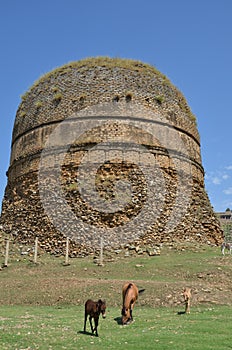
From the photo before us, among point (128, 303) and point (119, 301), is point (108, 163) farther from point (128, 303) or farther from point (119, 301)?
point (128, 303)

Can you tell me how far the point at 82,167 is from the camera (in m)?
25.7

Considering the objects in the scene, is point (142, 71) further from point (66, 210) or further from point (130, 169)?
point (66, 210)

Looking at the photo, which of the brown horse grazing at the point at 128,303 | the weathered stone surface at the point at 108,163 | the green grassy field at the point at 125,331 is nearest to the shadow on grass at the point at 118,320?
the green grassy field at the point at 125,331

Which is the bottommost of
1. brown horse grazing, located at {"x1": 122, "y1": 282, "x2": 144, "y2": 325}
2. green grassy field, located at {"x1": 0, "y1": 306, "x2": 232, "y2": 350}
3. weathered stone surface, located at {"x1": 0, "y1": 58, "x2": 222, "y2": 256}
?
green grassy field, located at {"x1": 0, "y1": 306, "x2": 232, "y2": 350}

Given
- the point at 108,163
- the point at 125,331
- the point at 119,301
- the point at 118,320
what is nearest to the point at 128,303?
the point at 118,320

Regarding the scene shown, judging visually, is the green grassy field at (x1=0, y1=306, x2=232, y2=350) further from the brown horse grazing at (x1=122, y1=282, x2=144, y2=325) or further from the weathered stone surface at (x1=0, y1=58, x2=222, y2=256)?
the weathered stone surface at (x1=0, y1=58, x2=222, y2=256)

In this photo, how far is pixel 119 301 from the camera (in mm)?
13898

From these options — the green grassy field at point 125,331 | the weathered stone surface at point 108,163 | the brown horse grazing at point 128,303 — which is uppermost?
the weathered stone surface at point 108,163

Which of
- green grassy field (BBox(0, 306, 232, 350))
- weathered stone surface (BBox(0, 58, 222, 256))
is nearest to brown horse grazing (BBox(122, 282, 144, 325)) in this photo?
green grassy field (BBox(0, 306, 232, 350))

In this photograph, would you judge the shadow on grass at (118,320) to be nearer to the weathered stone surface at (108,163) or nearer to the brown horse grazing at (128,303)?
the brown horse grazing at (128,303)

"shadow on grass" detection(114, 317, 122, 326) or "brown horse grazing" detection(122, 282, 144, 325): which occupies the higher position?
"brown horse grazing" detection(122, 282, 144, 325)

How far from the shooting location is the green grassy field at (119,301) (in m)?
8.42

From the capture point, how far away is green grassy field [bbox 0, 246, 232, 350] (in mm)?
8422

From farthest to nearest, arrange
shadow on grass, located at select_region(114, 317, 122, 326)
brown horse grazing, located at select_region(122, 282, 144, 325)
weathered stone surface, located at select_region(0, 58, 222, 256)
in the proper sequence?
weathered stone surface, located at select_region(0, 58, 222, 256) < shadow on grass, located at select_region(114, 317, 122, 326) < brown horse grazing, located at select_region(122, 282, 144, 325)
